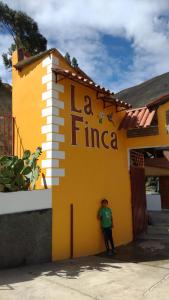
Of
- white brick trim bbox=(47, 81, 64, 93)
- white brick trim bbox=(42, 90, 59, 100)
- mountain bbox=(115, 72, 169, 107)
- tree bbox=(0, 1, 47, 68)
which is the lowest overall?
white brick trim bbox=(42, 90, 59, 100)

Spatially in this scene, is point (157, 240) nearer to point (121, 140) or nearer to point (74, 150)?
point (121, 140)

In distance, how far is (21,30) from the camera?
28.2m

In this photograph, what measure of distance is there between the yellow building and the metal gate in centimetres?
83

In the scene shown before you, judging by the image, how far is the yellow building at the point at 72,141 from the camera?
8.68 m

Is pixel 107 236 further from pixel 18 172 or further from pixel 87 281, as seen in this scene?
pixel 18 172

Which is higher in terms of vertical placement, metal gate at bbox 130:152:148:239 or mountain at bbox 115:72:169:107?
mountain at bbox 115:72:169:107

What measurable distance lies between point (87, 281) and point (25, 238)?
1.90 m

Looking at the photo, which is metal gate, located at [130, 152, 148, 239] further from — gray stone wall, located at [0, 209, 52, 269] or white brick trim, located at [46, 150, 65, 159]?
gray stone wall, located at [0, 209, 52, 269]

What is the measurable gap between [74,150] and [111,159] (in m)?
1.95

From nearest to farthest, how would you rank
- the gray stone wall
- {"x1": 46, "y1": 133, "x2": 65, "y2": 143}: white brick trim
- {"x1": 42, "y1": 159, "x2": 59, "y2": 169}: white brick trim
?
the gray stone wall
{"x1": 42, "y1": 159, "x2": 59, "y2": 169}: white brick trim
{"x1": 46, "y1": 133, "x2": 65, "y2": 143}: white brick trim

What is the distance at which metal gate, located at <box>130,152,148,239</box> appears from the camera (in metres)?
11.9

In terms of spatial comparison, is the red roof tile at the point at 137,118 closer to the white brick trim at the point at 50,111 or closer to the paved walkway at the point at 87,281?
the white brick trim at the point at 50,111

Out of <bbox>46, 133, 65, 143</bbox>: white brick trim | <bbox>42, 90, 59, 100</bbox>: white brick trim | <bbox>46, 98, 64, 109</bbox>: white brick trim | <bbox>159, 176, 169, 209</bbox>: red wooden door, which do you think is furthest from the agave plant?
<bbox>159, 176, 169, 209</bbox>: red wooden door

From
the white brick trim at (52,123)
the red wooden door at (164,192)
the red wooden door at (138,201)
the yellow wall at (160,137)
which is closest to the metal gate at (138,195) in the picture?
the red wooden door at (138,201)
